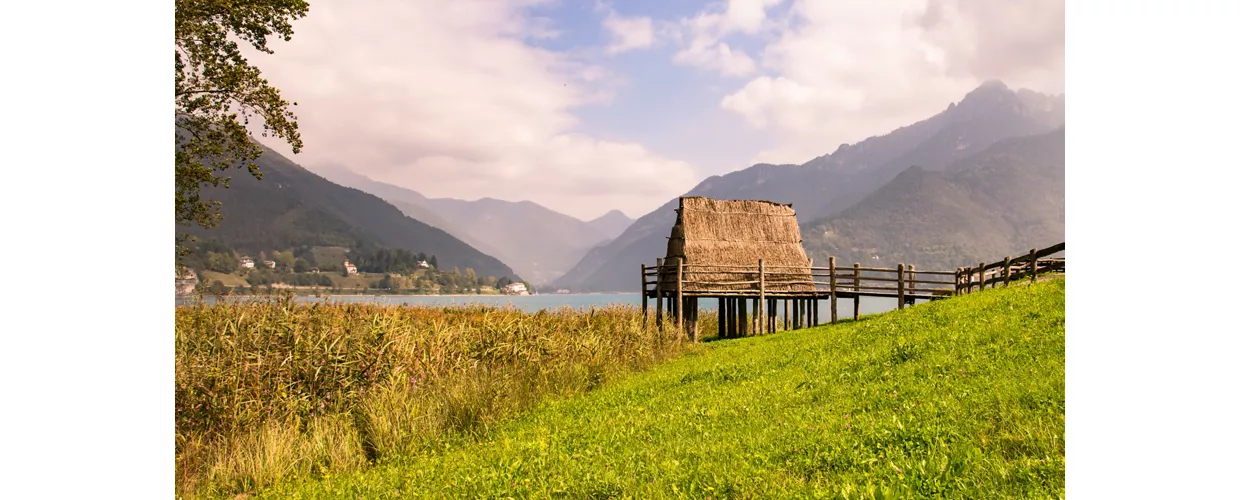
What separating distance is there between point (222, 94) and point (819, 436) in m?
15.1

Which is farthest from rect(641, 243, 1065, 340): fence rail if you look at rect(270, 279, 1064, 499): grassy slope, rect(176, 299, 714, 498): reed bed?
rect(270, 279, 1064, 499): grassy slope

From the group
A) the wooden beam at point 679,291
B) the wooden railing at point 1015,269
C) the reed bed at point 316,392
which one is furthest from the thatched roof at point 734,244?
the reed bed at point 316,392

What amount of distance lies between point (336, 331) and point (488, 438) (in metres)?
3.34

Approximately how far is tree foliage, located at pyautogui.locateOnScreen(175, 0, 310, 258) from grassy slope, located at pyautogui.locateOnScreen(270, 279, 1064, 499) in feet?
34.0

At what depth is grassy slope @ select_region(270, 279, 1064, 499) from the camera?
16.4ft

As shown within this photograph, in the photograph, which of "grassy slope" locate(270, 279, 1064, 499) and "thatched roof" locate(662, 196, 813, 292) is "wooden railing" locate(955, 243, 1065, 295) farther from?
"grassy slope" locate(270, 279, 1064, 499)

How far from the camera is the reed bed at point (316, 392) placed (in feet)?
27.2

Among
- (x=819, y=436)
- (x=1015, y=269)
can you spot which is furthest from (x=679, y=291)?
(x=819, y=436)

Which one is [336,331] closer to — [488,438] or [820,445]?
[488,438]

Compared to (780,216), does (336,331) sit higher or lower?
lower

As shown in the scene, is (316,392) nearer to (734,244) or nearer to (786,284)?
(734,244)

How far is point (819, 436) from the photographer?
20.5 ft
